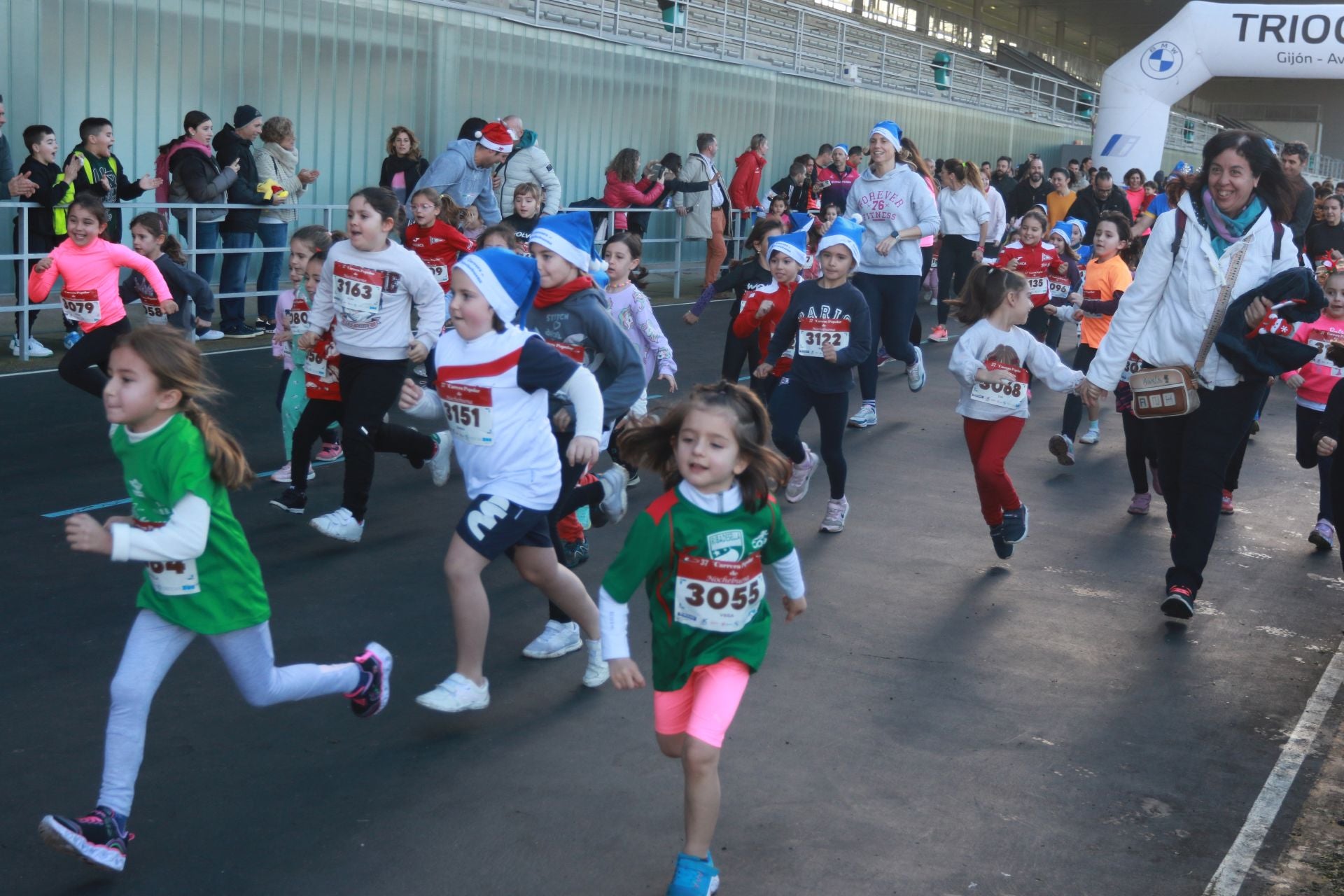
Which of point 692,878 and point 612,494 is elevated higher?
point 612,494

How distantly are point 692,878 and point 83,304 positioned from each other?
651 centimetres

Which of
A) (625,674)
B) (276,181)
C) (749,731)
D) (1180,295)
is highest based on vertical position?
(276,181)

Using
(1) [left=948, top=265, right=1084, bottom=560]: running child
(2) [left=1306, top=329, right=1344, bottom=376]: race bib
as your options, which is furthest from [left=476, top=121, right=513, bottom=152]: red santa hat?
(2) [left=1306, top=329, right=1344, bottom=376]: race bib

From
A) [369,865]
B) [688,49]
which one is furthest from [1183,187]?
[688,49]

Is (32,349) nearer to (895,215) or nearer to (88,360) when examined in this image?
(88,360)

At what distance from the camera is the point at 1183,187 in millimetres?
6402

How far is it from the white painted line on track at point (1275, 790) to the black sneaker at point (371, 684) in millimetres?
2568

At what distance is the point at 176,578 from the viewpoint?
3.77 m

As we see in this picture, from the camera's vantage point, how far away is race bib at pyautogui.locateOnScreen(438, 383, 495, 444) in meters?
4.73

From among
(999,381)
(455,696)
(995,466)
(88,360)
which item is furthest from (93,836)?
(88,360)

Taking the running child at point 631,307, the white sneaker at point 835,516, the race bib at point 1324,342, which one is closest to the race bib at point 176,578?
the running child at point 631,307

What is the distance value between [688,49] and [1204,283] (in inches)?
682

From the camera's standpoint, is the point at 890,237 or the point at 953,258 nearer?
the point at 890,237

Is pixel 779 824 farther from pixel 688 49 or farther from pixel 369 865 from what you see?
pixel 688 49
